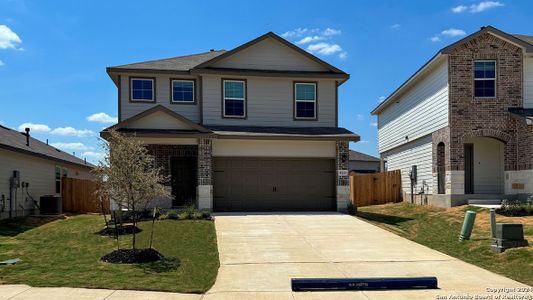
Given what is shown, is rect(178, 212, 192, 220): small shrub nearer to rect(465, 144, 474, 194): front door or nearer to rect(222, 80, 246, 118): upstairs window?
rect(222, 80, 246, 118): upstairs window

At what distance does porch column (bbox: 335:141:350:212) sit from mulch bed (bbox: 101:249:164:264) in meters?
11.2

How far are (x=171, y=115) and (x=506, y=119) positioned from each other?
14.9m

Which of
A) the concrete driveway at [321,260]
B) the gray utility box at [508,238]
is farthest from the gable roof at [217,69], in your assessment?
the gray utility box at [508,238]

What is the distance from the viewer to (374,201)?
2742cm

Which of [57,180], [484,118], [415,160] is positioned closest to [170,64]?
[57,180]

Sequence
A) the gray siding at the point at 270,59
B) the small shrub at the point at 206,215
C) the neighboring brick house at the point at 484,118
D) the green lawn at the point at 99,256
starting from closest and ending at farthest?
the green lawn at the point at 99,256 → the small shrub at the point at 206,215 → the neighboring brick house at the point at 484,118 → the gray siding at the point at 270,59

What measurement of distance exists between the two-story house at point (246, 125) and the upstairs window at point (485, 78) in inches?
237

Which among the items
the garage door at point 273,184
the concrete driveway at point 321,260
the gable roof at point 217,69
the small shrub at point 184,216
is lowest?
the concrete driveway at point 321,260

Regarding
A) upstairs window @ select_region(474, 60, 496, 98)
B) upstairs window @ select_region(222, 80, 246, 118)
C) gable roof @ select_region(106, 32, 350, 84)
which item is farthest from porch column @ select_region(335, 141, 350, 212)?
upstairs window @ select_region(474, 60, 496, 98)

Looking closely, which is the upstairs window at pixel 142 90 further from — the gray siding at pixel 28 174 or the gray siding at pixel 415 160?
the gray siding at pixel 415 160

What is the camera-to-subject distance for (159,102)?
73.2 feet

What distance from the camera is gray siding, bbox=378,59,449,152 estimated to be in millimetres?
22250

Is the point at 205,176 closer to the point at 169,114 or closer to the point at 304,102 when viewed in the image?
the point at 169,114

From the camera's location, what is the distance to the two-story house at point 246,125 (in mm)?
20453
